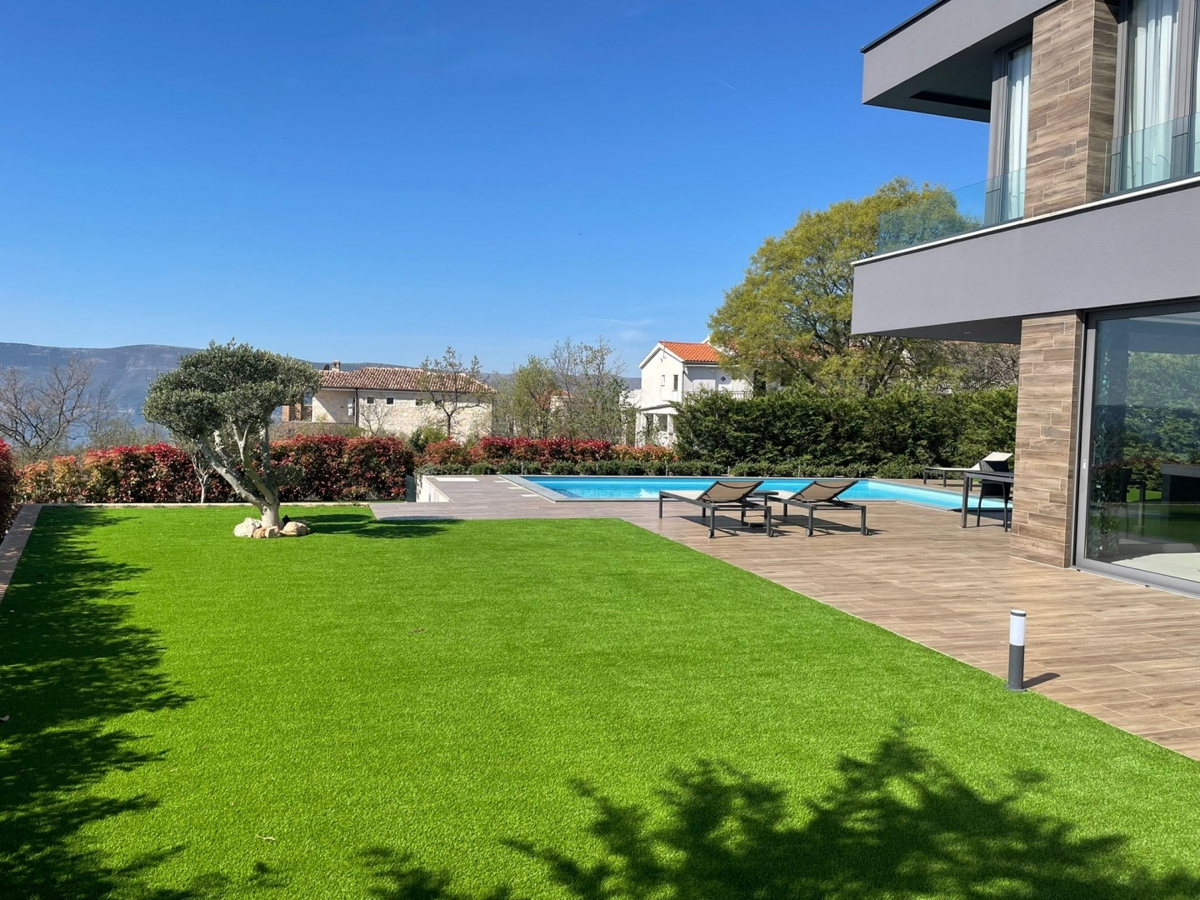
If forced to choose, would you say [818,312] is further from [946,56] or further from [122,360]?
[122,360]

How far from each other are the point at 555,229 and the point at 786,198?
434 inches

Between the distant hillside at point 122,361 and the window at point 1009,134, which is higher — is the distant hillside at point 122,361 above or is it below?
above

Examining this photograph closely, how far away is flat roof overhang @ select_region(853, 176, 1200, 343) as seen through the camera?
834cm

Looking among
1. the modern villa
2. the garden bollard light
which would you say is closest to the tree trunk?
the garden bollard light

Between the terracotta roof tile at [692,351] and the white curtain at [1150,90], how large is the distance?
149ft

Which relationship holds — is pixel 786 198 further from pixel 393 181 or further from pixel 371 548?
pixel 371 548

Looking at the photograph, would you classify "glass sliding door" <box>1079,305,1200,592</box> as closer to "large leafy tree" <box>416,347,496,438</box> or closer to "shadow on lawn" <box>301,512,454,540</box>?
"shadow on lawn" <box>301,512,454,540</box>

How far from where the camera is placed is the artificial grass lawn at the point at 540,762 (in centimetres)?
321

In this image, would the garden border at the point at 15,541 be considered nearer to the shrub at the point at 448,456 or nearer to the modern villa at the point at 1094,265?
the shrub at the point at 448,456

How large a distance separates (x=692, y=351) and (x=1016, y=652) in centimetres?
5215

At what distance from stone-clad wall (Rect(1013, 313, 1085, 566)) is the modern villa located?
0.07 feet

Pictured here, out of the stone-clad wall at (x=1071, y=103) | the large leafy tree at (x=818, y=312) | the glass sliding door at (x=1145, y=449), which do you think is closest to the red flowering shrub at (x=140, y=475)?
the stone-clad wall at (x=1071, y=103)

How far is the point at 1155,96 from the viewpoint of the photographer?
9.21 meters

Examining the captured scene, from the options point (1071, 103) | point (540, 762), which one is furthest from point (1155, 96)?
point (540, 762)
